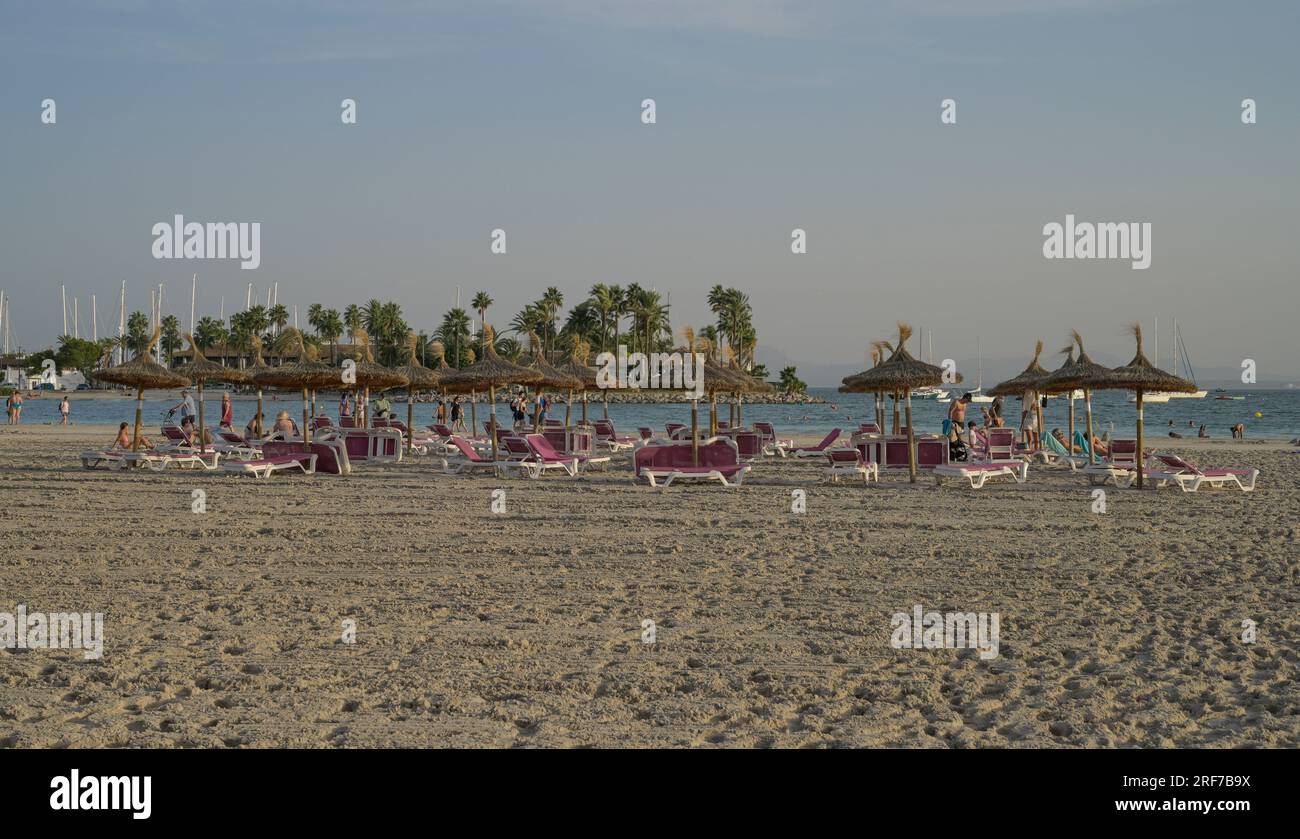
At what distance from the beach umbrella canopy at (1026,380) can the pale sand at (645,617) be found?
771 cm

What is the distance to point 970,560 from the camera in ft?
28.7

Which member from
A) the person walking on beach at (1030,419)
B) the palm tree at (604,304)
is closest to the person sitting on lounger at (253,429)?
the person walking on beach at (1030,419)

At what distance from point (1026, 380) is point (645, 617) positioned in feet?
51.4

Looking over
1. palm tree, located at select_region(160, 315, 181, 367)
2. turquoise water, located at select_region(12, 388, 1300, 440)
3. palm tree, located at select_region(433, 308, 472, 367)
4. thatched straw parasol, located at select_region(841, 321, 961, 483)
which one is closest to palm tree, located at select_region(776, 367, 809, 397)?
turquoise water, located at select_region(12, 388, 1300, 440)

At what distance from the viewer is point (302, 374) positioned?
696 inches

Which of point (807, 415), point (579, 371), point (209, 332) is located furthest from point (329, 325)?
point (579, 371)

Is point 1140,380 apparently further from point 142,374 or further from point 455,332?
point 455,332

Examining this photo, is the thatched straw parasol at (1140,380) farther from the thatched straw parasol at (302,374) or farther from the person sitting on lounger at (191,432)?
the person sitting on lounger at (191,432)

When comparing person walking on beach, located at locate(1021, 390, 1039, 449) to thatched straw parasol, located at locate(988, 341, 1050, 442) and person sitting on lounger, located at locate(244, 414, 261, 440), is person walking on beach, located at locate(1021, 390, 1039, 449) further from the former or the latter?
person sitting on lounger, located at locate(244, 414, 261, 440)

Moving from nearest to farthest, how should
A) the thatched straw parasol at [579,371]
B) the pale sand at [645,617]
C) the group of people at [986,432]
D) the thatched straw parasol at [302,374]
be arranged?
the pale sand at [645,617] → the group of people at [986,432] → the thatched straw parasol at [302,374] → the thatched straw parasol at [579,371]

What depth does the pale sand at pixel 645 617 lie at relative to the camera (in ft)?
14.6
